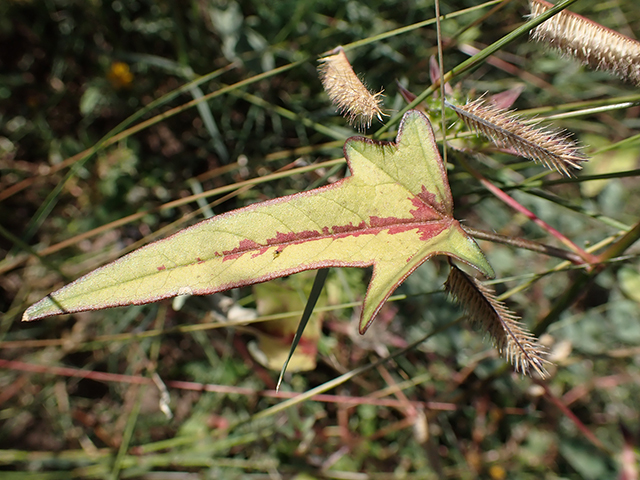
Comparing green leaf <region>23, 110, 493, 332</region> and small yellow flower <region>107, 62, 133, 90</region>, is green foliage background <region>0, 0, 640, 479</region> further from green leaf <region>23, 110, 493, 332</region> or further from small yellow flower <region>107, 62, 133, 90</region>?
green leaf <region>23, 110, 493, 332</region>

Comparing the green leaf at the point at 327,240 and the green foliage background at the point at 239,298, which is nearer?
the green leaf at the point at 327,240

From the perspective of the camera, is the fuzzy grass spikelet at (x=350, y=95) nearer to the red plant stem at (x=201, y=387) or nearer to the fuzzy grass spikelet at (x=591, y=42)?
the fuzzy grass spikelet at (x=591, y=42)

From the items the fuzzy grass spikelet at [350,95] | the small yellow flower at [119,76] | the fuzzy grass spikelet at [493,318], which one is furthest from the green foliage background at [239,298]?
the fuzzy grass spikelet at [493,318]

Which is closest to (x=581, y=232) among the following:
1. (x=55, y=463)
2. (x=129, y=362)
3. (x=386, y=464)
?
(x=386, y=464)

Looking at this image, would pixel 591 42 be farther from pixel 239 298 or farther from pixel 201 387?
pixel 201 387

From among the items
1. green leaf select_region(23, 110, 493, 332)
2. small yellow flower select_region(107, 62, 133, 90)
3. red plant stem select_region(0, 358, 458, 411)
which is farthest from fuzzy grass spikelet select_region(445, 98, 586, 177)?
small yellow flower select_region(107, 62, 133, 90)
